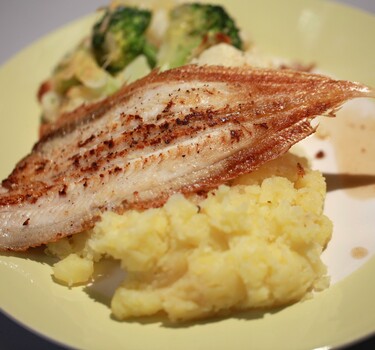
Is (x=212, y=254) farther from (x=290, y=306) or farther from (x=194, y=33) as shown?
(x=194, y=33)

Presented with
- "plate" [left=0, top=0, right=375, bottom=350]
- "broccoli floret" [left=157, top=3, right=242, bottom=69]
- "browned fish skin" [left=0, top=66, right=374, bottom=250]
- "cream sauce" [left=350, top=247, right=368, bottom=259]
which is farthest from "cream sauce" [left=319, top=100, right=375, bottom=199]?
"broccoli floret" [left=157, top=3, right=242, bottom=69]

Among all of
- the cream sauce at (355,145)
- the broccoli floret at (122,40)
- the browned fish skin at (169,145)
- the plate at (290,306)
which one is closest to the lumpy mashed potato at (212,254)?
the plate at (290,306)

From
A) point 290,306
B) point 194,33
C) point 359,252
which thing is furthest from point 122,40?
point 290,306

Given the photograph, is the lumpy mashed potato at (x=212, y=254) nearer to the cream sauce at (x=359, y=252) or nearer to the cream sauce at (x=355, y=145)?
the cream sauce at (x=359, y=252)

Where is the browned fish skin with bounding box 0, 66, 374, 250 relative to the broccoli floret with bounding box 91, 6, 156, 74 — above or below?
below

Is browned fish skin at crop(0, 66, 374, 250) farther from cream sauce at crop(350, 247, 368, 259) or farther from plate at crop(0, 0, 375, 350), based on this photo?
cream sauce at crop(350, 247, 368, 259)
